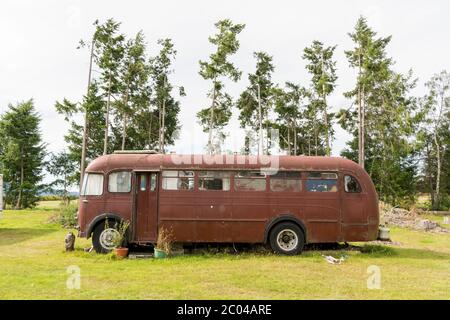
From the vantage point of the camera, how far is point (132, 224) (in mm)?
12062

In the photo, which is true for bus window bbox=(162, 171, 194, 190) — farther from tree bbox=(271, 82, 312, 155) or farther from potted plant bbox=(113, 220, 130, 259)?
tree bbox=(271, 82, 312, 155)

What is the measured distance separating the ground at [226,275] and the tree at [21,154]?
91.3 ft

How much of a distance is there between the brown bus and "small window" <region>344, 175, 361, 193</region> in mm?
32

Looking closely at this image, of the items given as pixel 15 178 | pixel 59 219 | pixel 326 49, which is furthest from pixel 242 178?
pixel 15 178

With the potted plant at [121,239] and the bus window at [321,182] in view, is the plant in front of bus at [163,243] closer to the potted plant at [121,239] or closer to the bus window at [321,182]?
the potted plant at [121,239]

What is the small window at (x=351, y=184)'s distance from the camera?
12.4 meters

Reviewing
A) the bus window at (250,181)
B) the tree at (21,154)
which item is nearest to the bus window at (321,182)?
the bus window at (250,181)

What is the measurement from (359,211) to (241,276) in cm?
501

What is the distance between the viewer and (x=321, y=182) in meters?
12.4

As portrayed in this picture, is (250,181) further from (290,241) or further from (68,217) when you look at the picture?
(68,217)

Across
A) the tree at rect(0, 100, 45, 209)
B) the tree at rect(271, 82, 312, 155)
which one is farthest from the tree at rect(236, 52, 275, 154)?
the tree at rect(0, 100, 45, 209)

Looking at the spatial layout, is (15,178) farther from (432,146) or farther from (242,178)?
(432,146)

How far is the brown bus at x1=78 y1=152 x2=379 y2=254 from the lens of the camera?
12.1 m
